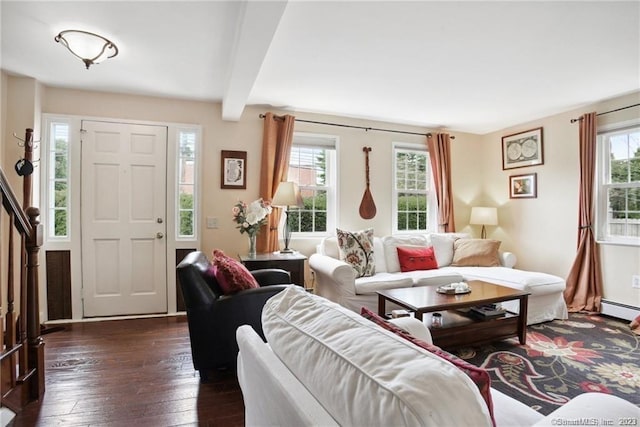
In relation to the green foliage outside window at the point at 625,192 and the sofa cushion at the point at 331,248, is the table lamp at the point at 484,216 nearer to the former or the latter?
the green foliage outside window at the point at 625,192

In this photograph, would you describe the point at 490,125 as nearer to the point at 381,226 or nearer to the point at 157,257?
the point at 381,226

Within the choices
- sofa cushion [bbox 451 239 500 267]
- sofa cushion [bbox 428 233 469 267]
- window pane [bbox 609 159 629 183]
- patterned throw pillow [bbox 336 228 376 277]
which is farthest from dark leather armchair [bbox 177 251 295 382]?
window pane [bbox 609 159 629 183]

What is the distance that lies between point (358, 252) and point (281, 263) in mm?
893

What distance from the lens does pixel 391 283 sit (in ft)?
10.8

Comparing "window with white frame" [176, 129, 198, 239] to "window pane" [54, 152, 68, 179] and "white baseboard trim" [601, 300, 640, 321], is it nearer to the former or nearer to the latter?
"window pane" [54, 152, 68, 179]

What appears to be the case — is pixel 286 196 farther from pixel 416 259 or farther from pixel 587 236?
pixel 587 236

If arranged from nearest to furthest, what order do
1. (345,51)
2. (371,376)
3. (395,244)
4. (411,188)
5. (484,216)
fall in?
(371,376) → (345,51) → (395,244) → (484,216) → (411,188)

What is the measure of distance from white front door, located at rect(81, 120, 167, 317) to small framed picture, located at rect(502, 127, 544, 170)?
4505 millimetres

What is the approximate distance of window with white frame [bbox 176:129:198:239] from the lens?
12.1 ft

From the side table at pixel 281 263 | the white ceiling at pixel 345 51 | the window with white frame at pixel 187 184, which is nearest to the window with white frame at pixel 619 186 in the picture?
the white ceiling at pixel 345 51

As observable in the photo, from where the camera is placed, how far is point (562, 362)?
246 cm

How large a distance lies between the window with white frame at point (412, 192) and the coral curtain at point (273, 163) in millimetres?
1618

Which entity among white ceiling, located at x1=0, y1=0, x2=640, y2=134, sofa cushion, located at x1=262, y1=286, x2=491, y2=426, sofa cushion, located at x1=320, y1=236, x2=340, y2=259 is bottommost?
sofa cushion, located at x1=320, y1=236, x2=340, y2=259

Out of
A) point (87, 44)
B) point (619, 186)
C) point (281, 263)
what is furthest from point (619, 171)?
point (87, 44)
